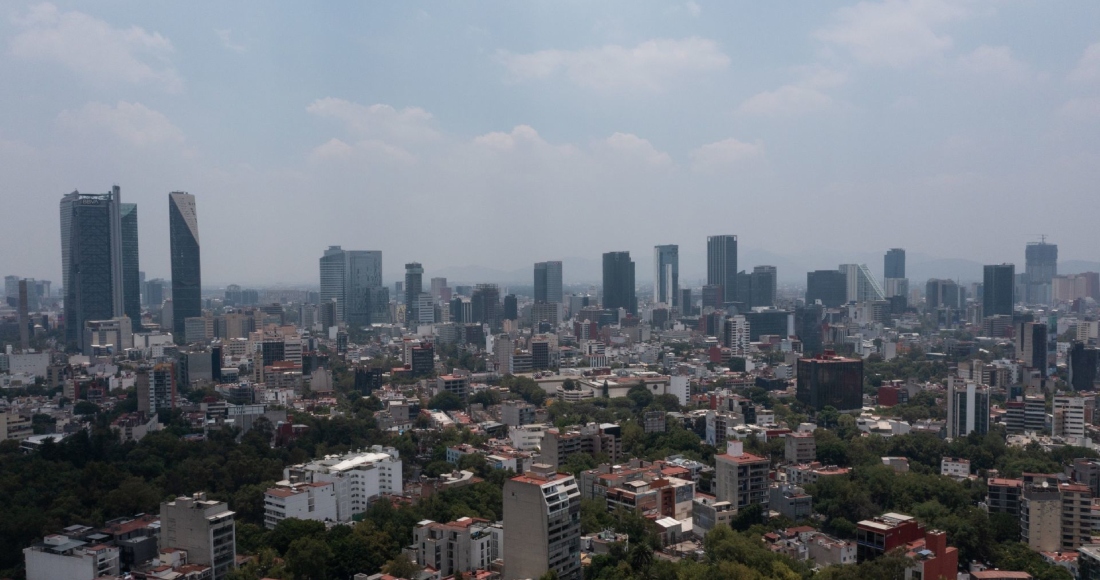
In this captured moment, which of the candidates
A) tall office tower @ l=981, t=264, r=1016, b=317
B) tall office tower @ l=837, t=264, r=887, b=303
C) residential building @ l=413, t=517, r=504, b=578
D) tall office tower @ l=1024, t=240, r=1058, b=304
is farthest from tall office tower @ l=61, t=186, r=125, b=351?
tall office tower @ l=1024, t=240, r=1058, b=304

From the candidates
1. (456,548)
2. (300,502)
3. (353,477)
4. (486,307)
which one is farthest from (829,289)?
(456,548)

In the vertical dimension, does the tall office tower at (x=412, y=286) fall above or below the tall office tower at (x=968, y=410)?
above

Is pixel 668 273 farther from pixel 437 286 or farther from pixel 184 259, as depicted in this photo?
pixel 184 259

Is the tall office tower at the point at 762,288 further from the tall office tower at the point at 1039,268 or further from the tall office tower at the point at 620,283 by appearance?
the tall office tower at the point at 1039,268

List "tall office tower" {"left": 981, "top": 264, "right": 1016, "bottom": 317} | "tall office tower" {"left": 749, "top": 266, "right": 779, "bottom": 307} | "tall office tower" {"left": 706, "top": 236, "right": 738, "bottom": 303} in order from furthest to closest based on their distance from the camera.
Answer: "tall office tower" {"left": 706, "top": 236, "right": 738, "bottom": 303} → "tall office tower" {"left": 749, "top": 266, "right": 779, "bottom": 307} → "tall office tower" {"left": 981, "top": 264, "right": 1016, "bottom": 317}

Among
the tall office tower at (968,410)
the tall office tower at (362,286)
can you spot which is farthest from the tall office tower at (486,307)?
the tall office tower at (968,410)

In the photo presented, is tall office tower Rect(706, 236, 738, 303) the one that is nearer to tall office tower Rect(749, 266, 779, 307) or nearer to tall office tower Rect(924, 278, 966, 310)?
tall office tower Rect(749, 266, 779, 307)

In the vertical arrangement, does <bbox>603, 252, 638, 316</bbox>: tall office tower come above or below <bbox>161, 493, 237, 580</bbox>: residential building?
above

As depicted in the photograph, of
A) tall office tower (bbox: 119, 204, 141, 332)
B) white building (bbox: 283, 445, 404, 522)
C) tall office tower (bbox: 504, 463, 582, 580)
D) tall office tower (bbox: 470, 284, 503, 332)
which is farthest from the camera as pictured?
tall office tower (bbox: 470, 284, 503, 332)
